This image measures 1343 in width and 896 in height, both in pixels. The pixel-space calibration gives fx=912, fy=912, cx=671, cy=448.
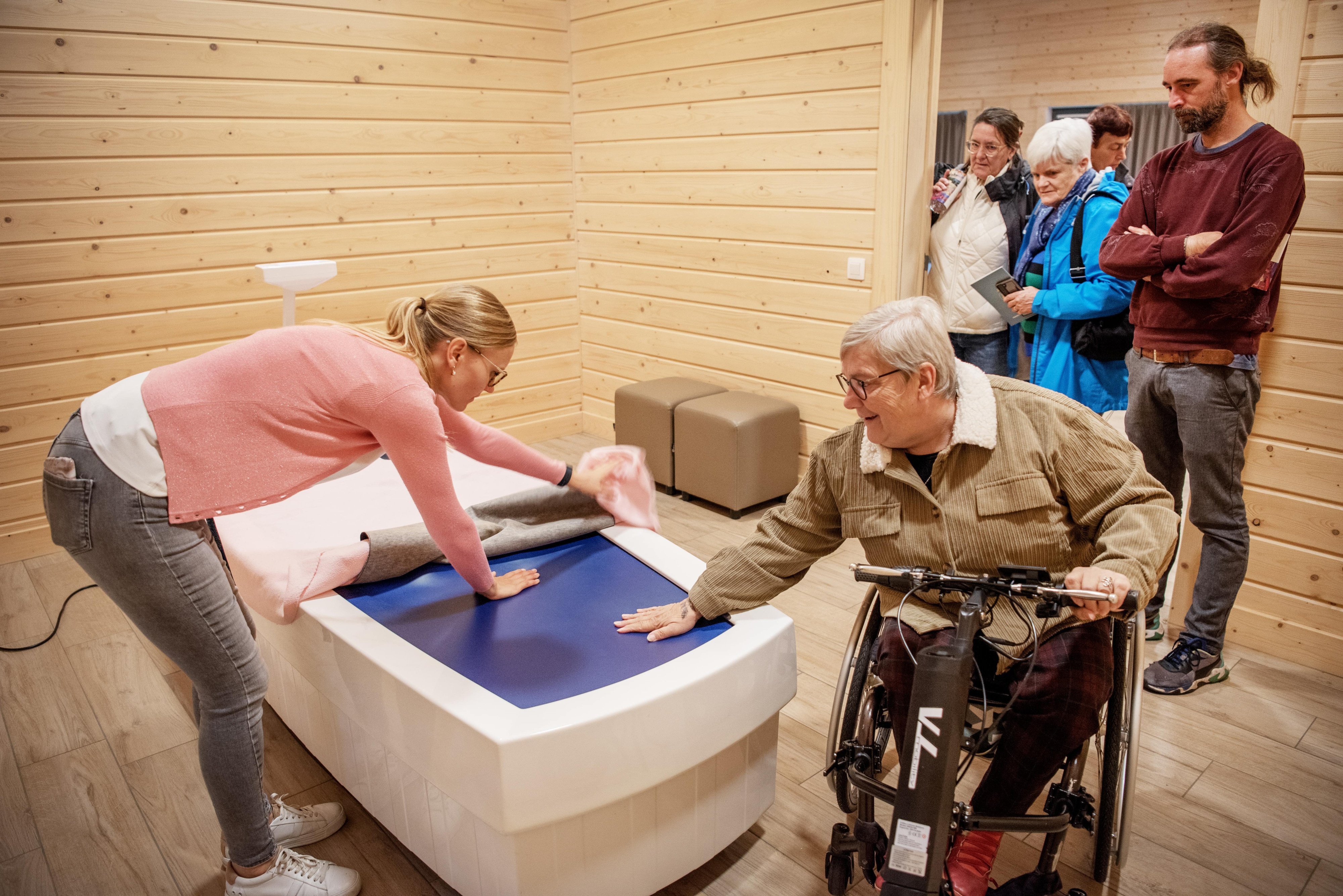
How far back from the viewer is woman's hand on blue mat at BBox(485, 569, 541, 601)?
73.7 inches

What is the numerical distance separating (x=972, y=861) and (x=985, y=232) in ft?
6.81

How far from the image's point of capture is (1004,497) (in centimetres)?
152

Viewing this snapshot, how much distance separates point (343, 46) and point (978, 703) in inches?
137

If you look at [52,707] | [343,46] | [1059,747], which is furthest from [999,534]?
[343,46]

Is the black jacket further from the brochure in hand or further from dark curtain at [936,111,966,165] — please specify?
dark curtain at [936,111,966,165]

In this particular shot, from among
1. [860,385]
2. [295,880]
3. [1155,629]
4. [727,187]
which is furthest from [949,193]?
[295,880]

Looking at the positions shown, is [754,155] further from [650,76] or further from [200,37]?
[200,37]

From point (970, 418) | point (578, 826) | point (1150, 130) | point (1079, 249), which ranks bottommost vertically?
point (578, 826)

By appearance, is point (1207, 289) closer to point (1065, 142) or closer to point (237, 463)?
point (1065, 142)

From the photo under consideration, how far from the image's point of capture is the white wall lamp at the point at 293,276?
10.6 ft

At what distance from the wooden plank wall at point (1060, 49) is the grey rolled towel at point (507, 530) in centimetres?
509

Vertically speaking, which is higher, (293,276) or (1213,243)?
(1213,243)

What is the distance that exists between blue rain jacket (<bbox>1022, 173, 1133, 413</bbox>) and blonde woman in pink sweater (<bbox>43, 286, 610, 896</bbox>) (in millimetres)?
1687

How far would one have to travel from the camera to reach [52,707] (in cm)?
239
